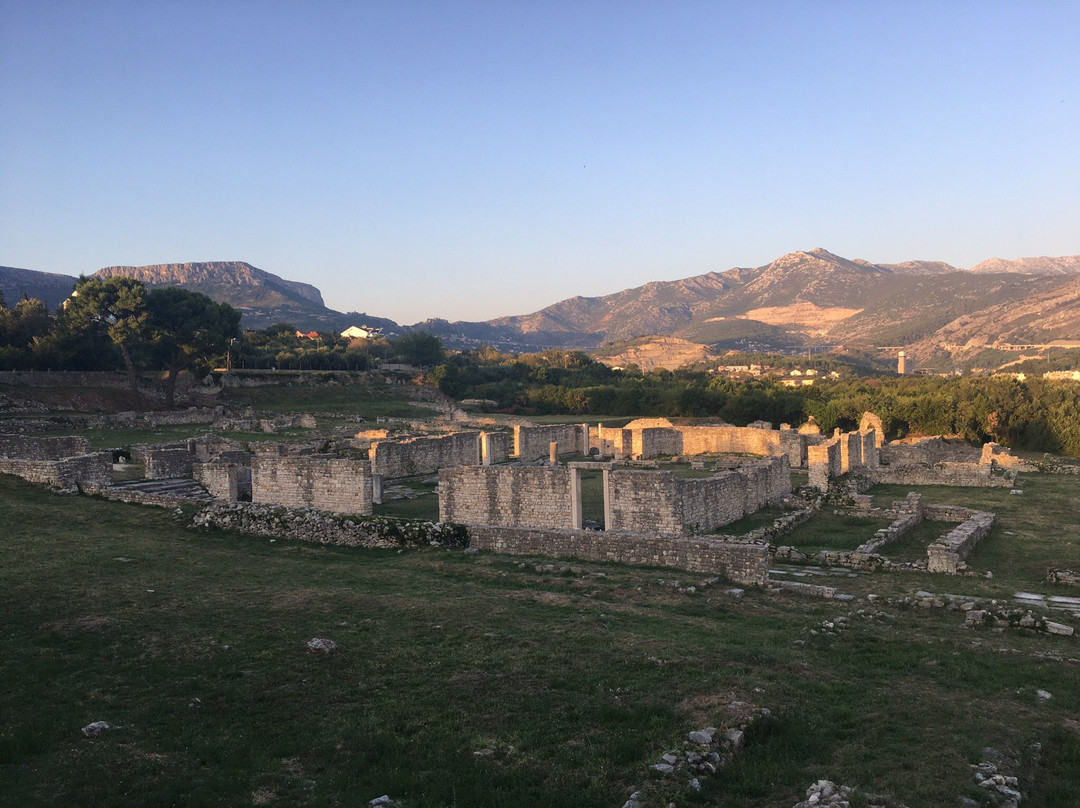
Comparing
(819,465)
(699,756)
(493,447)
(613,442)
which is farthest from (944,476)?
(699,756)

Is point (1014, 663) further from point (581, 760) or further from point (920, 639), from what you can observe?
point (581, 760)

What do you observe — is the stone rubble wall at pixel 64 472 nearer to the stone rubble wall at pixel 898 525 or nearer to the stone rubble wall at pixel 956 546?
the stone rubble wall at pixel 898 525

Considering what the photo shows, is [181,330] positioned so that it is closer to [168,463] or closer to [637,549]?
[168,463]

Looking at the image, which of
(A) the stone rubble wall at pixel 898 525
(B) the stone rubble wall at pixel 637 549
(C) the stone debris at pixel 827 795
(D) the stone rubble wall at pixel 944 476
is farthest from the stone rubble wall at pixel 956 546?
(C) the stone debris at pixel 827 795

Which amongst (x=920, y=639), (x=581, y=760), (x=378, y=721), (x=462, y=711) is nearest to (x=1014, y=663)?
(x=920, y=639)

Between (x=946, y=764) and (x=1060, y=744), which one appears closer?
(x=946, y=764)

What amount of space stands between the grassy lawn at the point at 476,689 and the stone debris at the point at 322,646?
0.83 feet

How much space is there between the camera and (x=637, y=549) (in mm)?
15859

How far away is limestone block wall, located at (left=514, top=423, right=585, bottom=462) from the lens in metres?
41.4

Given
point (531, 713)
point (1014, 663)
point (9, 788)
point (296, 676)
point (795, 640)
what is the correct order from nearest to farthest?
1. point (9, 788)
2. point (531, 713)
3. point (296, 676)
4. point (1014, 663)
5. point (795, 640)

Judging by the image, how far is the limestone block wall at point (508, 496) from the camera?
19.2 meters

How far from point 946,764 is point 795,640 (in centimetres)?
389

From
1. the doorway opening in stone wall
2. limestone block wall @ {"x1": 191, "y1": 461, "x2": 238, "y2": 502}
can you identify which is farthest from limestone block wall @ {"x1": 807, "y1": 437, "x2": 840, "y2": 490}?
Result: limestone block wall @ {"x1": 191, "y1": 461, "x2": 238, "y2": 502}

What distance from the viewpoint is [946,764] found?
7.05m
